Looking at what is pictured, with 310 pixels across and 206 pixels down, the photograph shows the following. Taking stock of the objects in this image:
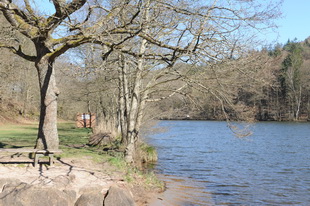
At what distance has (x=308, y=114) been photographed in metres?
60.9

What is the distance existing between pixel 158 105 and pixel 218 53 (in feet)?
38.2

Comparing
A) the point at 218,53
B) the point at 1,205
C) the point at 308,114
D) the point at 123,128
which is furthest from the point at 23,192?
the point at 308,114

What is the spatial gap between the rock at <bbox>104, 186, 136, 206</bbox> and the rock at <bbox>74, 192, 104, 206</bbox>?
132 mm

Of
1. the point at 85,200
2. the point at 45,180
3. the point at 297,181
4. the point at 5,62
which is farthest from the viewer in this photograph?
the point at 5,62

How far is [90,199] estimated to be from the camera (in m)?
7.42

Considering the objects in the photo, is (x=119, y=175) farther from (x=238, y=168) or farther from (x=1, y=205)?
(x=238, y=168)

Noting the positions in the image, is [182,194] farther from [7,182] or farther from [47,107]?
[7,182]

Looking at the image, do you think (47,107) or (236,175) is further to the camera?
(236,175)

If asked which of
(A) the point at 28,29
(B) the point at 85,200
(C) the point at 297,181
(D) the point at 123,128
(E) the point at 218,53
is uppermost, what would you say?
(A) the point at 28,29

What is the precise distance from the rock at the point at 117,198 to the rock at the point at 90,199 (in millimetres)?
132

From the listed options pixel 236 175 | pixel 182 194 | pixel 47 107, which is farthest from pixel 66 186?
pixel 236 175

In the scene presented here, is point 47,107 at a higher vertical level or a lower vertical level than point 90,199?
higher

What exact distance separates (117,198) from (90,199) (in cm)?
57

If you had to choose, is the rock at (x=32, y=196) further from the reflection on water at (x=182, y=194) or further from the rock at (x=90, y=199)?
the reflection on water at (x=182, y=194)
